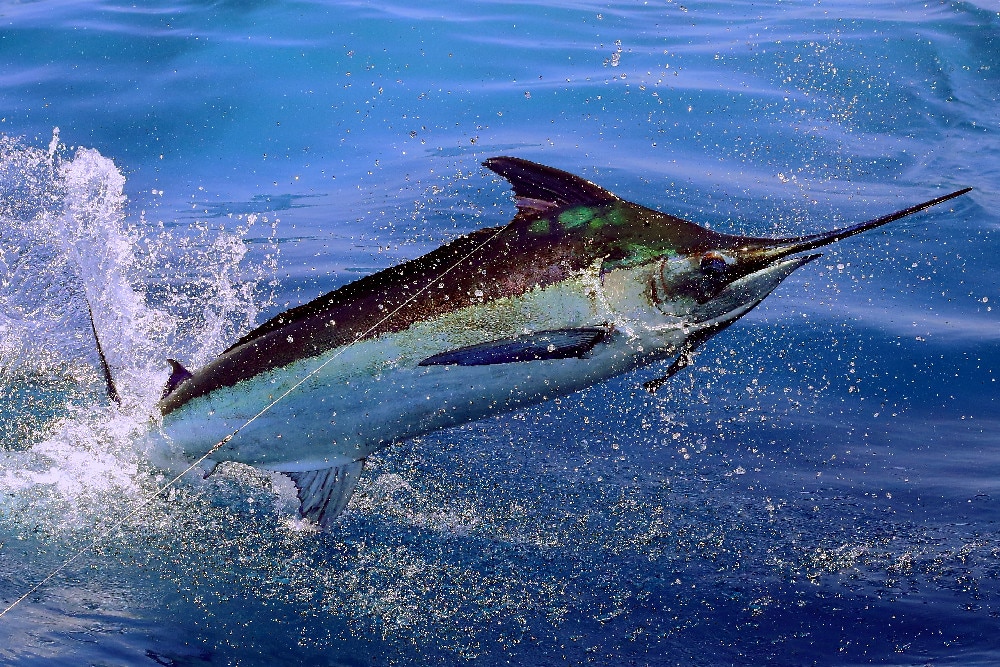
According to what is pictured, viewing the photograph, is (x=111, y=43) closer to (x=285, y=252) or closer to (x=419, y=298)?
(x=285, y=252)

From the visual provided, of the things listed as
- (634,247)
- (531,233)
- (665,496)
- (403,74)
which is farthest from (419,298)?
(403,74)

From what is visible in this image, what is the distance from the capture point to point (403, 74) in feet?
40.7

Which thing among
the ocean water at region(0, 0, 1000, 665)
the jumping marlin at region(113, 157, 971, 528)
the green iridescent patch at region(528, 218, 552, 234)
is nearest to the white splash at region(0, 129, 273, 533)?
the ocean water at region(0, 0, 1000, 665)

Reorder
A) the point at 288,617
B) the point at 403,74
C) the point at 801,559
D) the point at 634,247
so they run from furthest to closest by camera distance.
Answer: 1. the point at 403,74
2. the point at 801,559
3. the point at 288,617
4. the point at 634,247

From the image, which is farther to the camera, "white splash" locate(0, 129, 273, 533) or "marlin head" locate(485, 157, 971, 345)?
"white splash" locate(0, 129, 273, 533)

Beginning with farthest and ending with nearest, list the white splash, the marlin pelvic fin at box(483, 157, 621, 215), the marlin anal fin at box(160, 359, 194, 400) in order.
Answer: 1. the white splash
2. the marlin anal fin at box(160, 359, 194, 400)
3. the marlin pelvic fin at box(483, 157, 621, 215)

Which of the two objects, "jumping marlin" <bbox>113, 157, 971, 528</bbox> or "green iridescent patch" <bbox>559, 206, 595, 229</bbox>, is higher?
"green iridescent patch" <bbox>559, 206, 595, 229</bbox>

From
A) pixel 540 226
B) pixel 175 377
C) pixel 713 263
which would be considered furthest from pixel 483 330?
pixel 175 377

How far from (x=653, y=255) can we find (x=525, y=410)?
2.20 meters

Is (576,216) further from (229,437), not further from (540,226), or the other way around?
(229,437)

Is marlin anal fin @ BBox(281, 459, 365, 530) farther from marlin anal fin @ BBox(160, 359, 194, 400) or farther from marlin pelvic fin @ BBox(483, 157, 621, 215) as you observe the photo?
marlin pelvic fin @ BBox(483, 157, 621, 215)

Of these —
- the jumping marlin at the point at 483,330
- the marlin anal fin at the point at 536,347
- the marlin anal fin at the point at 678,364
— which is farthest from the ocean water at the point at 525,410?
the marlin anal fin at the point at 536,347

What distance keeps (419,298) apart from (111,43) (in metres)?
11.0

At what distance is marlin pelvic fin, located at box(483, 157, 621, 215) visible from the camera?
3227 millimetres
